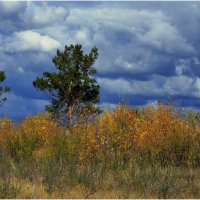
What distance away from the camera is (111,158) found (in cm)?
1712

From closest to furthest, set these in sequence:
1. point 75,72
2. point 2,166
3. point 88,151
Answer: point 2,166 < point 88,151 < point 75,72

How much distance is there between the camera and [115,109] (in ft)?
61.9

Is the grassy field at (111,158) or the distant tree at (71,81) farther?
the distant tree at (71,81)

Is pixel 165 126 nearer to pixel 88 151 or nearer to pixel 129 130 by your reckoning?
pixel 129 130

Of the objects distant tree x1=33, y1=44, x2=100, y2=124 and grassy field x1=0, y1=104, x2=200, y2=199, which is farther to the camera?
distant tree x1=33, y1=44, x2=100, y2=124

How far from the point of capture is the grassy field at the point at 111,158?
12789 millimetres

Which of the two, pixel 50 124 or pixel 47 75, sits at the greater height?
pixel 47 75

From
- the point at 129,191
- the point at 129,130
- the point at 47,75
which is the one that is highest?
the point at 47,75

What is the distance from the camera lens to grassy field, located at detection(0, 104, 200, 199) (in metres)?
12.8

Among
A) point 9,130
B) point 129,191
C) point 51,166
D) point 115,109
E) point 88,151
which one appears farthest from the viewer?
point 9,130

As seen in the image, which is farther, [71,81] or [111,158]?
[71,81]

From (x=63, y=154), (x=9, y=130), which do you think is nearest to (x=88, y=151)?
(x=63, y=154)

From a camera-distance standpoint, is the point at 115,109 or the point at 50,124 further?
the point at 50,124

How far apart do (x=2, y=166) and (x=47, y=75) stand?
24789 mm
